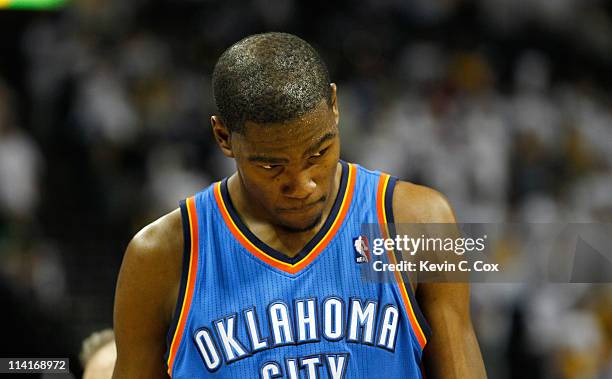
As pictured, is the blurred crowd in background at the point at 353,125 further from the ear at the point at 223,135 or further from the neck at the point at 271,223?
the ear at the point at 223,135

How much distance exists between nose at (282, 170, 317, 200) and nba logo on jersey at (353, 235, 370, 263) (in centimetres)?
21

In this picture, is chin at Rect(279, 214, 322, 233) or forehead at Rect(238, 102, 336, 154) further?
chin at Rect(279, 214, 322, 233)

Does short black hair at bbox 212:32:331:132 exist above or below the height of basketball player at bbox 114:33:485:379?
above

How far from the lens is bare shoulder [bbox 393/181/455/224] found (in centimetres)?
244

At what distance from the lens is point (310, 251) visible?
97.0 inches

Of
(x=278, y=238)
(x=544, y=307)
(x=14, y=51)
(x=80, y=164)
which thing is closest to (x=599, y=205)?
(x=544, y=307)

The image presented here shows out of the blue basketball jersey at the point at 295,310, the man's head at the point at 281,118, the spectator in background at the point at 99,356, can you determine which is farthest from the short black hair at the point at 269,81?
the spectator in background at the point at 99,356

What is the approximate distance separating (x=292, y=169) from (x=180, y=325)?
1.57 ft

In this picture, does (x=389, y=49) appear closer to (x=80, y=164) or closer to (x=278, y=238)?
(x=80, y=164)

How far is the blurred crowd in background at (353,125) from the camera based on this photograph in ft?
24.7

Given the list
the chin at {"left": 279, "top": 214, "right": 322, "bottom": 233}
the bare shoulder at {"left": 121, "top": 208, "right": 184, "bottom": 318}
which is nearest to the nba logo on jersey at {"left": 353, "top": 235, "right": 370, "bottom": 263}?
the chin at {"left": 279, "top": 214, "right": 322, "bottom": 233}

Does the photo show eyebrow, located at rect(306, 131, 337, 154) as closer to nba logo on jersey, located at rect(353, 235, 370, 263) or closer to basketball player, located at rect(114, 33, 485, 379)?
basketball player, located at rect(114, 33, 485, 379)

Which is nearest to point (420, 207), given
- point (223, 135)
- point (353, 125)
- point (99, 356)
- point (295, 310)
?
point (295, 310)

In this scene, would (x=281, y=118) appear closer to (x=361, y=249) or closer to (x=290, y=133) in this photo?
(x=290, y=133)
